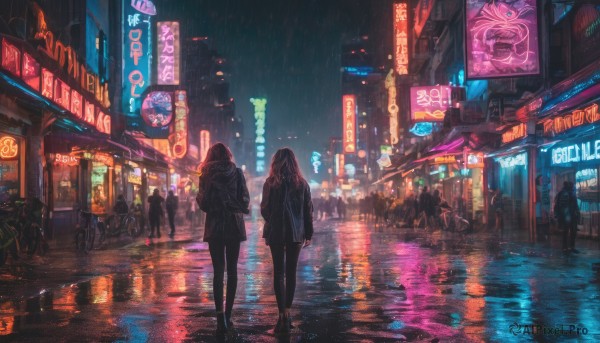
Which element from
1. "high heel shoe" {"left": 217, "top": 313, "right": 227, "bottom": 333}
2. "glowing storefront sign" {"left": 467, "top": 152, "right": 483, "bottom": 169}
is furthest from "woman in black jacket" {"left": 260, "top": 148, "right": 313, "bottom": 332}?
"glowing storefront sign" {"left": 467, "top": 152, "right": 483, "bottom": 169}

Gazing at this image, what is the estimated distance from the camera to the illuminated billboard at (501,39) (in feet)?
73.0

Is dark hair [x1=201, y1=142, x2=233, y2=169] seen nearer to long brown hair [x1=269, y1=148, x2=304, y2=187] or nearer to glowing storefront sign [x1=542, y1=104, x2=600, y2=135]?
long brown hair [x1=269, y1=148, x2=304, y2=187]

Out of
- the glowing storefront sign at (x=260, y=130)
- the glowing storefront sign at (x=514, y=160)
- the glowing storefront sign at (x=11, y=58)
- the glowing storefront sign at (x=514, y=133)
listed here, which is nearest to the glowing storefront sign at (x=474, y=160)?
the glowing storefront sign at (x=514, y=160)

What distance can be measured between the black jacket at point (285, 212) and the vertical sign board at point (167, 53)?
35.1 meters

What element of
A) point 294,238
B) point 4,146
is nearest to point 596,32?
point 294,238

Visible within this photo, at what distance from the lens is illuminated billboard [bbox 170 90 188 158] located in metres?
47.5

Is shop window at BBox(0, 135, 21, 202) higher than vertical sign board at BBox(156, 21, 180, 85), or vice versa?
vertical sign board at BBox(156, 21, 180, 85)

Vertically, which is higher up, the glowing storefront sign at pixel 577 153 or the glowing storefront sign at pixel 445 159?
the glowing storefront sign at pixel 445 159

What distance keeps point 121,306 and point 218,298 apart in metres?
2.09

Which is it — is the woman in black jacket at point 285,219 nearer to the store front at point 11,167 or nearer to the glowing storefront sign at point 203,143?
the store front at point 11,167

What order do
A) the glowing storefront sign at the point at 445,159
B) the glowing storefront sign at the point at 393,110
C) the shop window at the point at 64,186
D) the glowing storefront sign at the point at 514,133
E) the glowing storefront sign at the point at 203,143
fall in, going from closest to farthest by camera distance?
the glowing storefront sign at the point at 514,133, the shop window at the point at 64,186, the glowing storefront sign at the point at 445,159, the glowing storefront sign at the point at 393,110, the glowing storefront sign at the point at 203,143

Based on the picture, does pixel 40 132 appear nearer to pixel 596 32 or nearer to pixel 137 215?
pixel 137 215

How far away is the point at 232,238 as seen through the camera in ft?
23.2

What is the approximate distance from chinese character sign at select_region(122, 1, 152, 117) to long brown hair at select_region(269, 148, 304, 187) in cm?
3101
